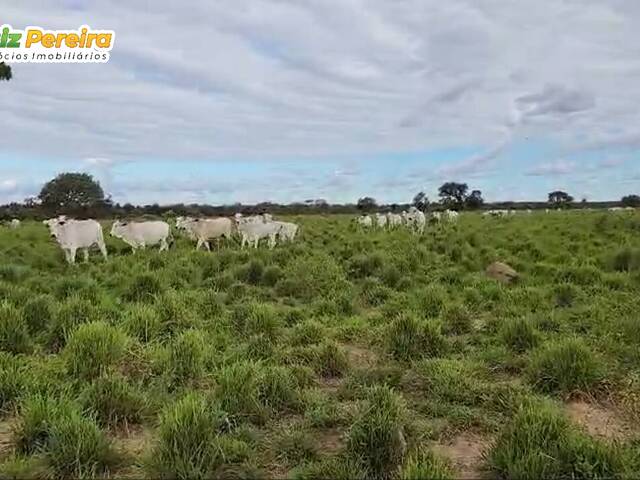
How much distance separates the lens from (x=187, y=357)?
6.12 m

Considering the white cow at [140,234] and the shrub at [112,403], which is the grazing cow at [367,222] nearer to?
the white cow at [140,234]

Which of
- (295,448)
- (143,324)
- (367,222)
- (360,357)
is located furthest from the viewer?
(367,222)

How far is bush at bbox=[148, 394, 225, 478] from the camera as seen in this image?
3.89 metres

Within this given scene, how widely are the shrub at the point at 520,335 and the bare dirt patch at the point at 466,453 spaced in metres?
2.55

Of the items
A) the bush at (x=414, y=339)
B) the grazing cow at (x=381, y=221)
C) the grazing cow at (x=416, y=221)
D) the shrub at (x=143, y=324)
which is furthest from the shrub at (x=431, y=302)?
the grazing cow at (x=381, y=221)

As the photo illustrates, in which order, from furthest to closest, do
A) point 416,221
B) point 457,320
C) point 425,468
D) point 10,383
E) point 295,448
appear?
point 416,221
point 457,320
point 10,383
point 295,448
point 425,468

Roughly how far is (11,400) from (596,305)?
25.4 ft

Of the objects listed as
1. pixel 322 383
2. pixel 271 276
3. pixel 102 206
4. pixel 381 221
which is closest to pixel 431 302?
pixel 322 383

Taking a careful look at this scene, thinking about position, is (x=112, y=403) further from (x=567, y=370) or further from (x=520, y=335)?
(x=520, y=335)

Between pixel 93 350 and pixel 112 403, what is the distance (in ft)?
3.66

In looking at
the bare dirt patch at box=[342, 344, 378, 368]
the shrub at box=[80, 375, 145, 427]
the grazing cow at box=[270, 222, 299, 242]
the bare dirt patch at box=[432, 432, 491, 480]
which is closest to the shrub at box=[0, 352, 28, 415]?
the shrub at box=[80, 375, 145, 427]

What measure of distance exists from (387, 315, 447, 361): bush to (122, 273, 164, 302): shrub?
14.5 ft

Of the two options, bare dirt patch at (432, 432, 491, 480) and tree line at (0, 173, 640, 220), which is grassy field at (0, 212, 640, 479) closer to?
bare dirt patch at (432, 432, 491, 480)

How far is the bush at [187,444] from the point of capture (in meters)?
3.89
